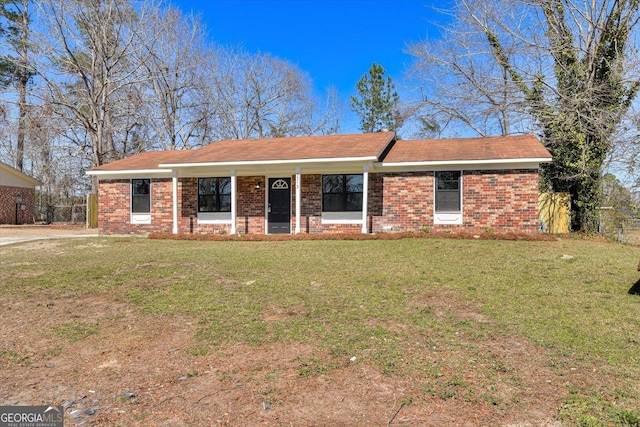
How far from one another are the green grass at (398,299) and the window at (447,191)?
3.31 meters

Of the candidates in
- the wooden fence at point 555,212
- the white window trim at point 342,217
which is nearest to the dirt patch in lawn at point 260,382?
the white window trim at point 342,217

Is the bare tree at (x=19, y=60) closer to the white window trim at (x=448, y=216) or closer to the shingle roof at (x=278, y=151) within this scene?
the shingle roof at (x=278, y=151)

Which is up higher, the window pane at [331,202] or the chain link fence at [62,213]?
the window pane at [331,202]

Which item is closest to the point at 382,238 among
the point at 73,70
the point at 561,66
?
the point at 561,66

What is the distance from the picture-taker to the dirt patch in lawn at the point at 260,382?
9.79 ft

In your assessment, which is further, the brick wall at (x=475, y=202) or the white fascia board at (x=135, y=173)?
the white fascia board at (x=135, y=173)

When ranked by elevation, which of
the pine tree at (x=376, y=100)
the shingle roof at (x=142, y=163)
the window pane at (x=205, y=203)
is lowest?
the window pane at (x=205, y=203)

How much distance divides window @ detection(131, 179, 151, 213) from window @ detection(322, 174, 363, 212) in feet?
23.6

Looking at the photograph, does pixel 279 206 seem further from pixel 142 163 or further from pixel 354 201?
pixel 142 163

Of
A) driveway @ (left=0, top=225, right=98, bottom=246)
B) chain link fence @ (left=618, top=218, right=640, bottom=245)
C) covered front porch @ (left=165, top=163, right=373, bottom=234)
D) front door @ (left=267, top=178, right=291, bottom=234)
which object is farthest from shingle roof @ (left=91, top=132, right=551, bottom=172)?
chain link fence @ (left=618, top=218, right=640, bottom=245)

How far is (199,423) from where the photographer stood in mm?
2910

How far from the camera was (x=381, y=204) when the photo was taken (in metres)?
14.2

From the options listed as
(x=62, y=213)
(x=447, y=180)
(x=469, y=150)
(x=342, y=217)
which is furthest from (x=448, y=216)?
(x=62, y=213)

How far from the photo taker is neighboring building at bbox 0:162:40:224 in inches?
949
